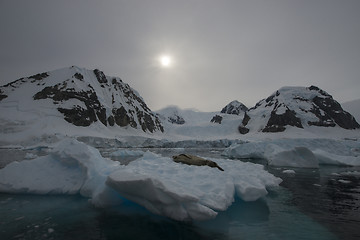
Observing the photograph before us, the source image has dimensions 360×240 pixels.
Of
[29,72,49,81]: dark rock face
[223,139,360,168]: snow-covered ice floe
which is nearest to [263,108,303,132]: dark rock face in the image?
[223,139,360,168]: snow-covered ice floe

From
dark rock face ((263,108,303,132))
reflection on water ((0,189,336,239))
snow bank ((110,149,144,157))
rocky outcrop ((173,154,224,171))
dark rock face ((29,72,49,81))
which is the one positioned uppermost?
dark rock face ((29,72,49,81))

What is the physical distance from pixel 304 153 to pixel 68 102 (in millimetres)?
64615

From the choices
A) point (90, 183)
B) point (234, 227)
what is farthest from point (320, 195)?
point (90, 183)

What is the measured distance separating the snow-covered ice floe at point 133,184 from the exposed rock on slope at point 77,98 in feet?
185

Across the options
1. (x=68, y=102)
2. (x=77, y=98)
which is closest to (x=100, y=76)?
(x=77, y=98)

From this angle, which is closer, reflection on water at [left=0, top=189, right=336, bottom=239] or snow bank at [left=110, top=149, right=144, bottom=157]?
reflection on water at [left=0, top=189, right=336, bottom=239]

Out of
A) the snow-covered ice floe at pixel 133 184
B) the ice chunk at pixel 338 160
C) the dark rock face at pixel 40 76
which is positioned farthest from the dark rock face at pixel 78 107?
the ice chunk at pixel 338 160

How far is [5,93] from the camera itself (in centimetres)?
6481

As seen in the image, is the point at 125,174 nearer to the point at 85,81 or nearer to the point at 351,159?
the point at 351,159

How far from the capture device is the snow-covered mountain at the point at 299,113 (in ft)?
254

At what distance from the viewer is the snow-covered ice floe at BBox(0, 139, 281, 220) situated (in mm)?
4836

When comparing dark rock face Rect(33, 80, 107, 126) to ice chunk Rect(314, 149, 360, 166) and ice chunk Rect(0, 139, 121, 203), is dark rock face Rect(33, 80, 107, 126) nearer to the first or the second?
ice chunk Rect(0, 139, 121, 203)

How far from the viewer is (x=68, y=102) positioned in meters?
64.9

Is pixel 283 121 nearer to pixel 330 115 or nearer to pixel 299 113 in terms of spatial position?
pixel 299 113
